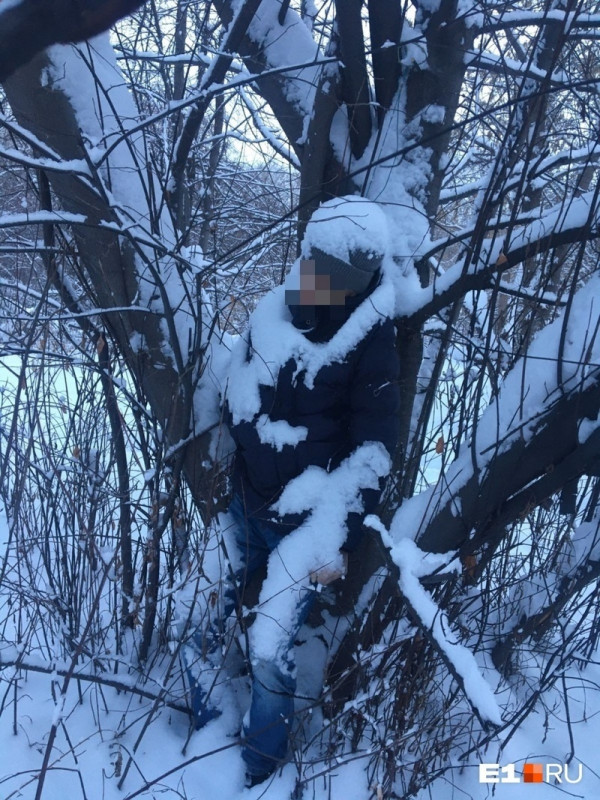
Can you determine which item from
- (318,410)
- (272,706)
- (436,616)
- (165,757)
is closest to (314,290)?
(318,410)

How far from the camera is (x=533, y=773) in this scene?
221 centimetres

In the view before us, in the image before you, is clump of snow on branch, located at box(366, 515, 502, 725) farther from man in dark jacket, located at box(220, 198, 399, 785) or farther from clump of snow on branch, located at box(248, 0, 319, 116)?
clump of snow on branch, located at box(248, 0, 319, 116)

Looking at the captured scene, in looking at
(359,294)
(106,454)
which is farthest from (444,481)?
(106,454)

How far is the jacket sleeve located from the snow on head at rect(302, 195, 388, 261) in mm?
268

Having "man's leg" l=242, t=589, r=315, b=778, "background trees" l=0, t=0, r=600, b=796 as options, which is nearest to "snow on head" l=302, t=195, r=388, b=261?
"background trees" l=0, t=0, r=600, b=796

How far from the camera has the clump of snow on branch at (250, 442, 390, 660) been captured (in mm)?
1896

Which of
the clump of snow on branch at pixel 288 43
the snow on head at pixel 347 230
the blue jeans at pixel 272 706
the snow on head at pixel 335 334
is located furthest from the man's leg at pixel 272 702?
the clump of snow on branch at pixel 288 43

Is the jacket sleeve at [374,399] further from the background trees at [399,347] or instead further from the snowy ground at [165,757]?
the snowy ground at [165,757]

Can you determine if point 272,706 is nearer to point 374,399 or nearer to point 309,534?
point 309,534

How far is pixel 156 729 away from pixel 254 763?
46cm

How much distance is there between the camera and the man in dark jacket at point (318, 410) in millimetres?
1888

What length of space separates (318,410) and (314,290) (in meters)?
0.41
